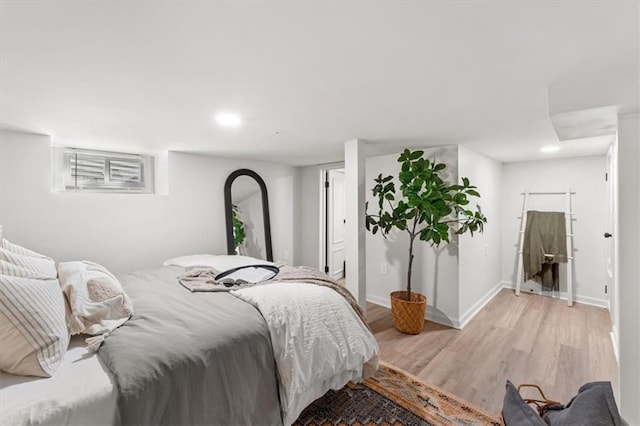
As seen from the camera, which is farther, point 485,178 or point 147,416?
point 485,178

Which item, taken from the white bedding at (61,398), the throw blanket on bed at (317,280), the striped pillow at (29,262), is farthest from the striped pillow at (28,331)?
the throw blanket on bed at (317,280)

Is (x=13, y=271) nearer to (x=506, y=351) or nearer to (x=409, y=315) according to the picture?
(x=409, y=315)

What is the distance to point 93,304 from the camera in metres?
1.49

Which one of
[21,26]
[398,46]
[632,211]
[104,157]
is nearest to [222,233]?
[104,157]

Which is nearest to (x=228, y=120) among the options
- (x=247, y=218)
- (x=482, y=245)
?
(x=247, y=218)

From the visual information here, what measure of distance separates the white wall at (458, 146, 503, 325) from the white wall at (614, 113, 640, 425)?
155 centimetres

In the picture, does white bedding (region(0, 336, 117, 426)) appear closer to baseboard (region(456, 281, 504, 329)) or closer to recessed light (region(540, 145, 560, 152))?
baseboard (region(456, 281, 504, 329))

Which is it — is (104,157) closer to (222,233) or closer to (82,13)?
(222,233)

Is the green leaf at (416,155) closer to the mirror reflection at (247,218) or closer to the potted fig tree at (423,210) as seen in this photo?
→ the potted fig tree at (423,210)

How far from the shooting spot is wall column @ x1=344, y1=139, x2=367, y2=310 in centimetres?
289

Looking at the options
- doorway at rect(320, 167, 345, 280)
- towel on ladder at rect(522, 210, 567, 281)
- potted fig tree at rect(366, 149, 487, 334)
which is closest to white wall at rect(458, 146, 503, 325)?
potted fig tree at rect(366, 149, 487, 334)

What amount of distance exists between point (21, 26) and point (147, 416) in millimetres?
1503

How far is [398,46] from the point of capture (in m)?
1.16

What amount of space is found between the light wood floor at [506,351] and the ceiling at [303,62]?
198 centimetres
